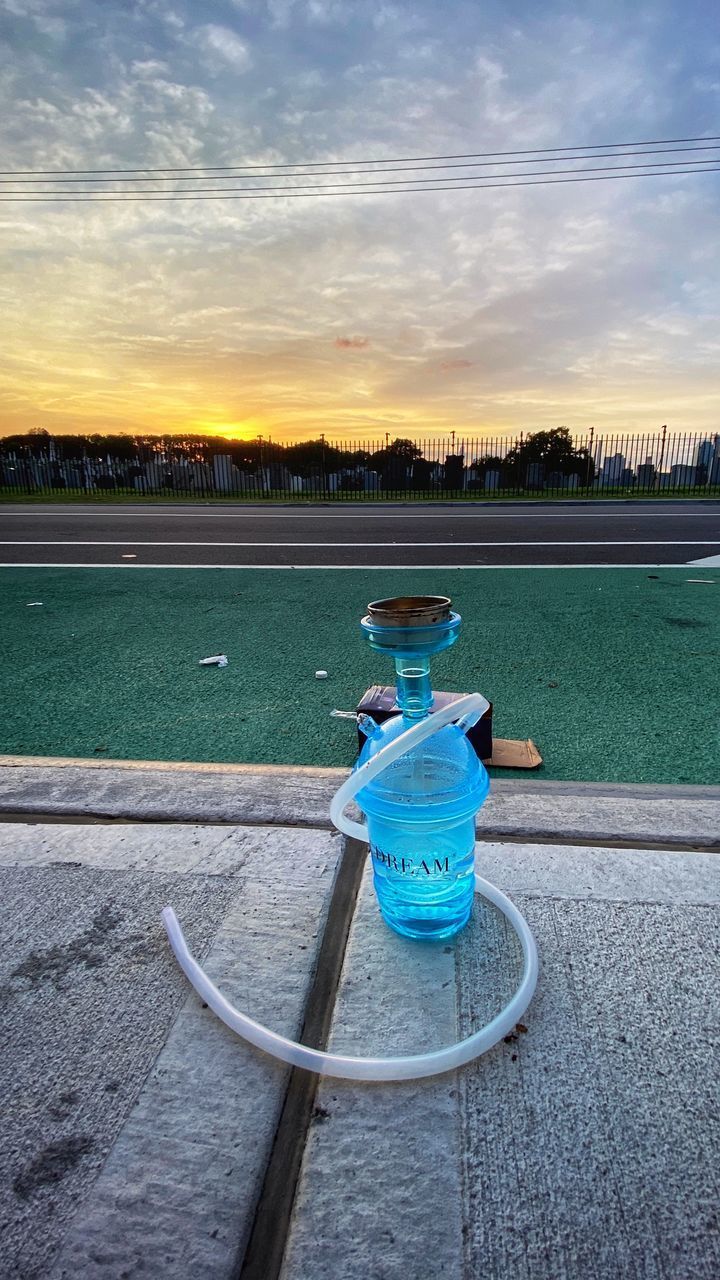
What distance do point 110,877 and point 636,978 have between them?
1257mm

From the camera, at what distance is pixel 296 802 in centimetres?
204

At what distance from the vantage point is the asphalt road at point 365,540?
722 cm

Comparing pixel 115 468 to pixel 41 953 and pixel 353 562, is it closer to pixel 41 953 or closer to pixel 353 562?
pixel 353 562

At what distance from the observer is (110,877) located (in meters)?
1.68

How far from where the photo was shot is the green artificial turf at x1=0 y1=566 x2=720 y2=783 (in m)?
2.55

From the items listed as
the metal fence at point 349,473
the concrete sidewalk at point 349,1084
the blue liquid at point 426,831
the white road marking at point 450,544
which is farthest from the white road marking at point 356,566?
the metal fence at point 349,473

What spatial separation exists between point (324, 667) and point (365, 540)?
5859 mm

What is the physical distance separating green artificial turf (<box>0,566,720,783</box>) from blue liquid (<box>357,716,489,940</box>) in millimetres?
915

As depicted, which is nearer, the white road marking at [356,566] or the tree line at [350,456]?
the white road marking at [356,566]

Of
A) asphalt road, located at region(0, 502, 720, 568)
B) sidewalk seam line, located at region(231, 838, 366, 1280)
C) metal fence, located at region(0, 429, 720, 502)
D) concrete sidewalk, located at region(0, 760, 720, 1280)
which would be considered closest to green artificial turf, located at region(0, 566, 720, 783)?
concrete sidewalk, located at region(0, 760, 720, 1280)

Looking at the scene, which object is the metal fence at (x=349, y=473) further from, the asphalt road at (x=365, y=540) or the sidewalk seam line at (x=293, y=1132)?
the sidewalk seam line at (x=293, y=1132)

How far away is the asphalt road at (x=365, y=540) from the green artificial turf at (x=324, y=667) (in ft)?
5.21

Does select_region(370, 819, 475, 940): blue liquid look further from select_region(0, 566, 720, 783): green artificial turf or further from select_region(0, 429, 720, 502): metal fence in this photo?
select_region(0, 429, 720, 502): metal fence

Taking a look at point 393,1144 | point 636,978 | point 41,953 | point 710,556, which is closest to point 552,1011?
point 636,978
